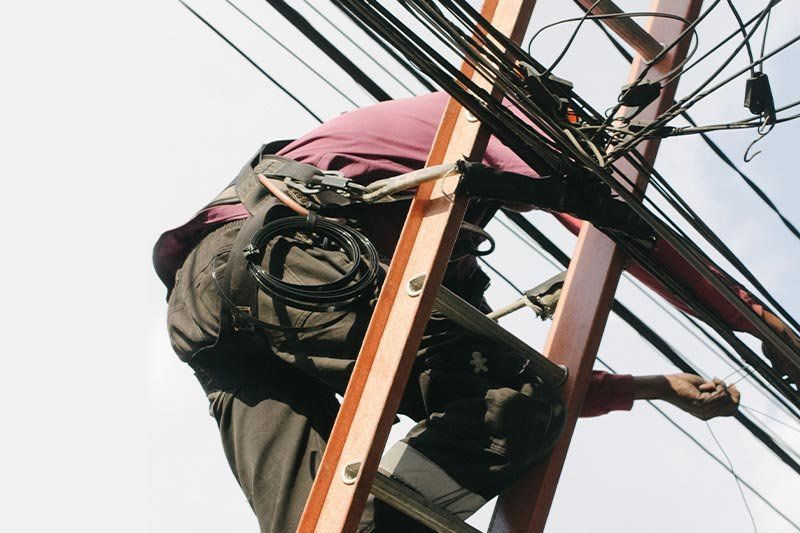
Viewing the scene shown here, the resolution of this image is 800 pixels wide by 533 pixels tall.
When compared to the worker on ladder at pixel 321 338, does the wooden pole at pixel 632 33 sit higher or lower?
higher

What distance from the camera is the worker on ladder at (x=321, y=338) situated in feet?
10.9

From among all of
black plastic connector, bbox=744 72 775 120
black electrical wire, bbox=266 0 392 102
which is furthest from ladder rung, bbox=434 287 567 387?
black electrical wire, bbox=266 0 392 102

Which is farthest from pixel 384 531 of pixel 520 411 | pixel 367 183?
pixel 367 183

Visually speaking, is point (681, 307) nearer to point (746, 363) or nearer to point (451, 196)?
point (746, 363)

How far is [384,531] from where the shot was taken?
323 cm

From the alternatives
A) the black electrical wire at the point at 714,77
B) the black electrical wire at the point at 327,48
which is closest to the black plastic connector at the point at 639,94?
the black electrical wire at the point at 714,77

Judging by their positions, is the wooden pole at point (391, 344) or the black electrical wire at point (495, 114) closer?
the wooden pole at point (391, 344)

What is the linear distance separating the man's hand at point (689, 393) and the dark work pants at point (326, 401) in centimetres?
74

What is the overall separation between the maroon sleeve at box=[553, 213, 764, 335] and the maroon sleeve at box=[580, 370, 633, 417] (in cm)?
34

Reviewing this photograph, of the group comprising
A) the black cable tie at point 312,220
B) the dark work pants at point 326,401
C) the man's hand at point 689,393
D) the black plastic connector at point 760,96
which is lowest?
the dark work pants at point 326,401

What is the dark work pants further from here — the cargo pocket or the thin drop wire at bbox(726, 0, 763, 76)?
the thin drop wire at bbox(726, 0, 763, 76)

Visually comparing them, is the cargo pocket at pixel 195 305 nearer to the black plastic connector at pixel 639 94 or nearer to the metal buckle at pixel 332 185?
the metal buckle at pixel 332 185

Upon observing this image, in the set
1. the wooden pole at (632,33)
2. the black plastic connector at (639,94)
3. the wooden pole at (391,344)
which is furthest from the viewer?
the wooden pole at (632,33)

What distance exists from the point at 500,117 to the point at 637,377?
1132 mm
